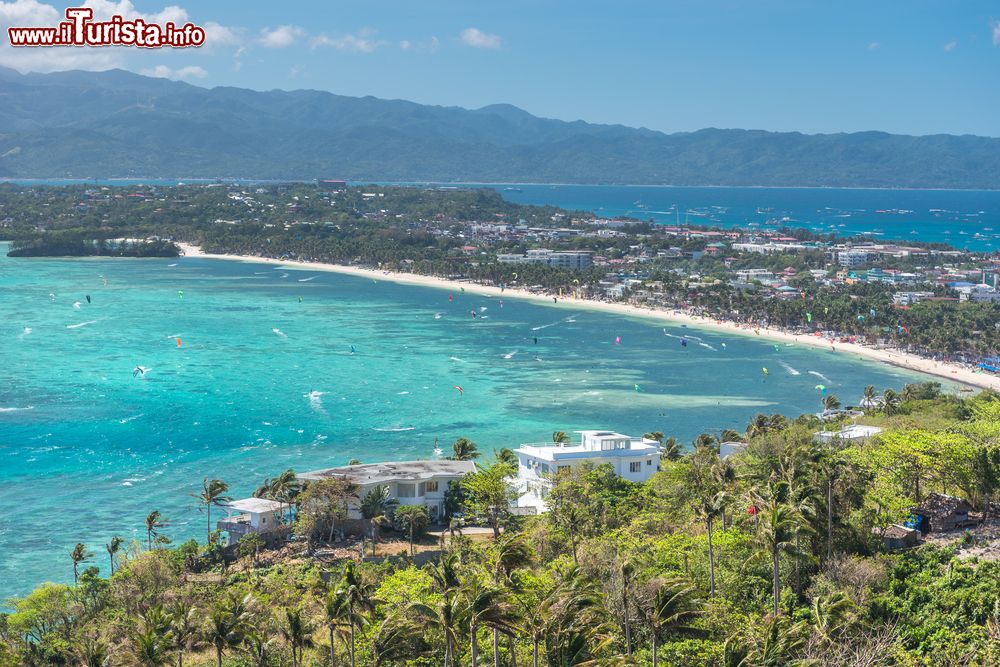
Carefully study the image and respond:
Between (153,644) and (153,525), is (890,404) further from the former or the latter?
(153,644)

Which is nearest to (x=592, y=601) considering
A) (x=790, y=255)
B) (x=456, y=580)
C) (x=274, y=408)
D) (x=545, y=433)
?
(x=456, y=580)

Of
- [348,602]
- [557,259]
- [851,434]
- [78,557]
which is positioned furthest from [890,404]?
[557,259]

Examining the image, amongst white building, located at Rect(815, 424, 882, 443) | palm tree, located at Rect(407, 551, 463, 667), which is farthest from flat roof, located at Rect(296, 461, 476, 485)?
palm tree, located at Rect(407, 551, 463, 667)

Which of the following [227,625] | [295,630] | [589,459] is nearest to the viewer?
[295,630]

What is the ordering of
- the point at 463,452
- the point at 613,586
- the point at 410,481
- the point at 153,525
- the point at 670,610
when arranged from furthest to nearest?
the point at 463,452, the point at 410,481, the point at 153,525, the point at 613,586, the point at 670,610

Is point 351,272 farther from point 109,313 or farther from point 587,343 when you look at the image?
point 587,343

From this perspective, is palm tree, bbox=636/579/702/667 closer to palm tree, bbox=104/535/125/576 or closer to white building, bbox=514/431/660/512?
white building, bbox=514/431/660/512

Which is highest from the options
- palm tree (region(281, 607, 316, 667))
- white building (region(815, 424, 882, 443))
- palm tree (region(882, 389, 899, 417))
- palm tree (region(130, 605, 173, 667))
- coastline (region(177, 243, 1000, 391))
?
palm tree (region(130, 605, 173, 667))
